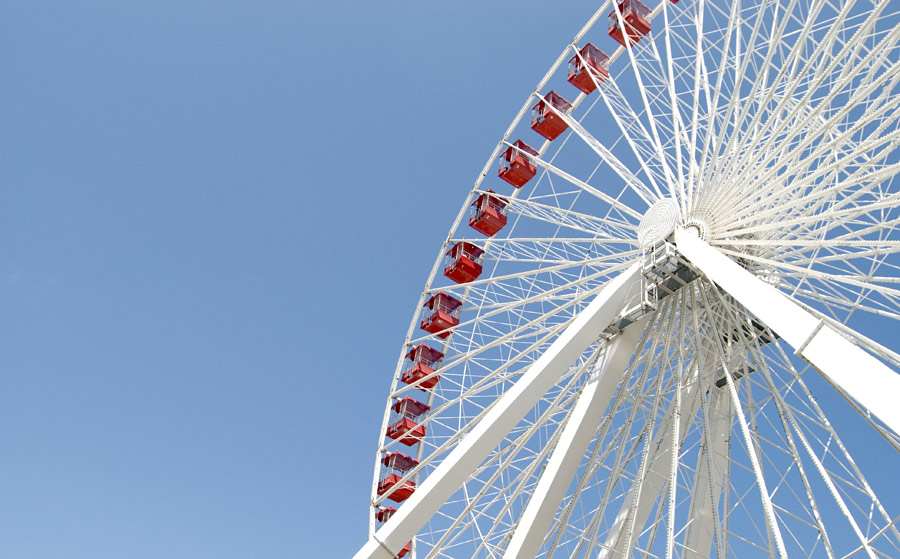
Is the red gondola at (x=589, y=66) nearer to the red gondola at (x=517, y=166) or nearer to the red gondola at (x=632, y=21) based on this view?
the red gondola at (x=632, y=21)

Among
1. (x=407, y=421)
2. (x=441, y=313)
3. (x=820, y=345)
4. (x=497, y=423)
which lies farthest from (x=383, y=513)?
(x=820, y=345)

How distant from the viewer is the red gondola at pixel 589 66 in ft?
59.8

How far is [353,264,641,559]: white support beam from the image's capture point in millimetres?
10750

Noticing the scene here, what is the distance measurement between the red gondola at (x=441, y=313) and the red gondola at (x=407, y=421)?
1.75 m

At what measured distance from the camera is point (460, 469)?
11.1 m

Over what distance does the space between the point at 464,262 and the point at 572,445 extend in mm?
7822

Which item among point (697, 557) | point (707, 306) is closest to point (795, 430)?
point (707, 306)

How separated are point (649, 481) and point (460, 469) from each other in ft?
13.4

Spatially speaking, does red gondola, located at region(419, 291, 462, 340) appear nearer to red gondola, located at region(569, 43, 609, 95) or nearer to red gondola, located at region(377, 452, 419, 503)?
red gondola, located at region(377, 452, 419, 503)

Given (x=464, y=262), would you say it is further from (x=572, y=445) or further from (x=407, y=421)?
(x=572, y=445)

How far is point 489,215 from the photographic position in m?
19.2

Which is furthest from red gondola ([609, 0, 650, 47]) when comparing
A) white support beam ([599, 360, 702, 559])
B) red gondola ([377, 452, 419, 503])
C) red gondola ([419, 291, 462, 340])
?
red gondola ([377, 452, 419, 503])

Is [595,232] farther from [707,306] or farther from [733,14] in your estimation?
[733,14]

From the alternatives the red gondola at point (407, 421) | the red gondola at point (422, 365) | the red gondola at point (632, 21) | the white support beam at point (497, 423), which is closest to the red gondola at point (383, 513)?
the red gondola at point (407, 421)
